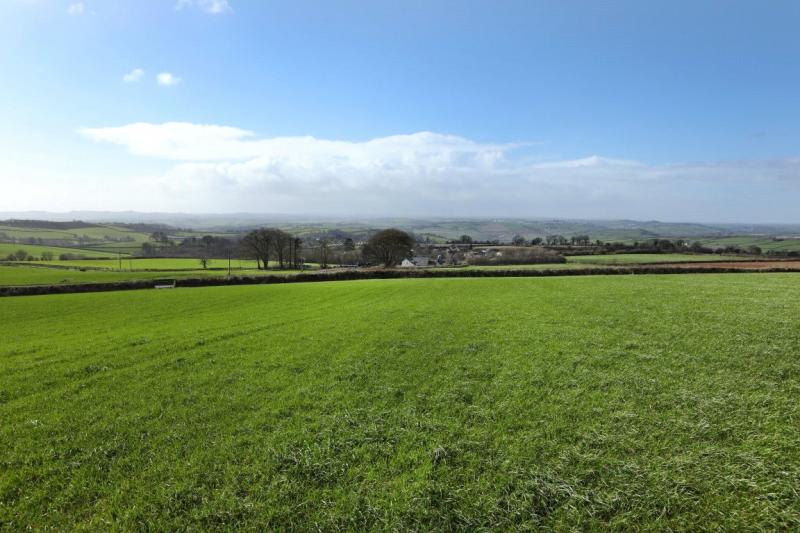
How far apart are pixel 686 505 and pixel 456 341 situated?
8446 mm

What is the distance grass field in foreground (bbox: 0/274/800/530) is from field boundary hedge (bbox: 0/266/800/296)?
28707mm

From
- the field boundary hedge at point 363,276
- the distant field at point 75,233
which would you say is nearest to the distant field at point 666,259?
the field boundary hedge at point 363,276

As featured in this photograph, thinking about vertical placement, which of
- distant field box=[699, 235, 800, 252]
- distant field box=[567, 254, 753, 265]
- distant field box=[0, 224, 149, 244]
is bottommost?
distant field box=[567, 254, 753, 265]

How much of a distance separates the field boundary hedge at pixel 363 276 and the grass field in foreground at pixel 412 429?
94.2 feet

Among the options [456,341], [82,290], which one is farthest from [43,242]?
[456,341]

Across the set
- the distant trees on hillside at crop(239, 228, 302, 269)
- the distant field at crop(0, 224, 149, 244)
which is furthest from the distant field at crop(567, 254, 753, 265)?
the distant field at crop(0, 224, 149, 244)

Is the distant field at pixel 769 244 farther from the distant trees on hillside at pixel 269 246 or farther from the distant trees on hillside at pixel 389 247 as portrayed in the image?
the distant trees on hillside at pixel 269 246

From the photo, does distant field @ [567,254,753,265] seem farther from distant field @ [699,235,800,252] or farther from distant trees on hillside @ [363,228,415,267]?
distant field @ [699,235,800,252]

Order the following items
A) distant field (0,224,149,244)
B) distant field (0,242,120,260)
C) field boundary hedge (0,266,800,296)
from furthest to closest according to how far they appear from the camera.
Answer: distant field (0,224,149,244) → distant field (0,242,120,260) → field boundary hedge (0,266,800,296)

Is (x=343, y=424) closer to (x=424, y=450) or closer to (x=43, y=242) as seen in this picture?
(x=424, y=450)

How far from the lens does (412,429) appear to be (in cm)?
683

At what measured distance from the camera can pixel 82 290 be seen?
123ft

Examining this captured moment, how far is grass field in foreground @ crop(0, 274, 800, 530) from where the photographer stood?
16.0 ft

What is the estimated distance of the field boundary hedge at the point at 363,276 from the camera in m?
37.4
